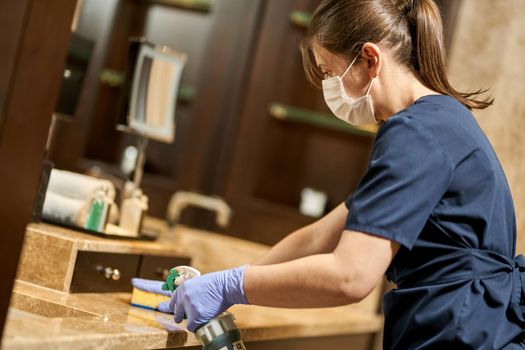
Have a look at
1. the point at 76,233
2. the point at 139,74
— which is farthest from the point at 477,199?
the point at 139,74

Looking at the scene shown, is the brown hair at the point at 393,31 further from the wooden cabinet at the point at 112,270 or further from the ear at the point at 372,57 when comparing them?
the wooden cabinet at the point at 112,270

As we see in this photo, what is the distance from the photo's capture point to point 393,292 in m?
1.60

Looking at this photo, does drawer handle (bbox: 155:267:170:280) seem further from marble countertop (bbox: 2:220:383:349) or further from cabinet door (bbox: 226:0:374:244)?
cabinet door (bbox: 226:0:374:244)

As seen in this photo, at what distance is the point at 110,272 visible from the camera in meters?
2.05

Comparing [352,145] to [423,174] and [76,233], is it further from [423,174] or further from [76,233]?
[423,174]

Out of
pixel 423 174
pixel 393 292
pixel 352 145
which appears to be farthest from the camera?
pixel 352 145

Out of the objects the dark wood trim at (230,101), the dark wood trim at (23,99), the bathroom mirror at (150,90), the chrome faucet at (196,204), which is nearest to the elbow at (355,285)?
the dark wood trim at (23,99)

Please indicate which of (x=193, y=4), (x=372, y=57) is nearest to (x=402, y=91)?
(x=372, y=57)

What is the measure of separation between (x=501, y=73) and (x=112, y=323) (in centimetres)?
189

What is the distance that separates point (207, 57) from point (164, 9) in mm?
361

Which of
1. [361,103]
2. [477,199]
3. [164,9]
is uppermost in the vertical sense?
[164,9]

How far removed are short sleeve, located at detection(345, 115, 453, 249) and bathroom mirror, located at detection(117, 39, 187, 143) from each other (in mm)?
1090

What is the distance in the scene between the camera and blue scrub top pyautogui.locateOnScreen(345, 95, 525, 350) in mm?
1439

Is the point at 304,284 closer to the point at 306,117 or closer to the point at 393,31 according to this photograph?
the point at 393,31
